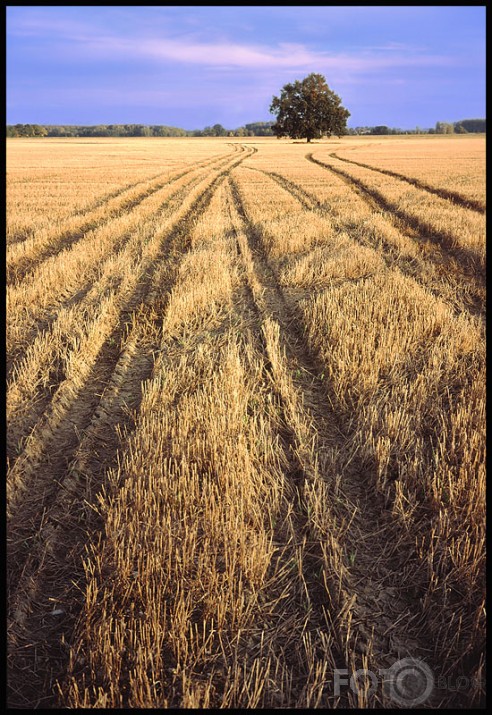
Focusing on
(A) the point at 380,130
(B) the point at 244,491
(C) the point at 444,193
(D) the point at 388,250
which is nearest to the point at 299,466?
(B) the point at 244,491

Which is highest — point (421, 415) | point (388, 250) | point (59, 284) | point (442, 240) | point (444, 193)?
point (444, 193)

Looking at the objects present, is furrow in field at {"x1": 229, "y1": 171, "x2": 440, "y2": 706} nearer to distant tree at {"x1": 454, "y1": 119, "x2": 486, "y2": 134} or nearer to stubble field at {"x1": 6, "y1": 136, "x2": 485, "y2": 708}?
stubble field at {"x1": 6, "y1": 136, "x2": 485, "y2": 708}

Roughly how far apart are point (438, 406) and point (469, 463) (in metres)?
1.00

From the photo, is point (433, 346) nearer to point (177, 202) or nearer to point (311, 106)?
point (177, 202)

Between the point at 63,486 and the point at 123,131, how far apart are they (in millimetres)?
166703

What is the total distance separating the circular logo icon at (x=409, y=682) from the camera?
7.04 feet

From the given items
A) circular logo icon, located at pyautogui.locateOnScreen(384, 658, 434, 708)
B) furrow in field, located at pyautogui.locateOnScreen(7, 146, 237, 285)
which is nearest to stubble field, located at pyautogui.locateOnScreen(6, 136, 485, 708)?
circular logo icon, located at pyautogui.locateOnScreen(384, 658, 434, 708)

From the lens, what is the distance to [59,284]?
807 centimetres

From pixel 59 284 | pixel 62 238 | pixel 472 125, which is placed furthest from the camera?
pixel 472 125

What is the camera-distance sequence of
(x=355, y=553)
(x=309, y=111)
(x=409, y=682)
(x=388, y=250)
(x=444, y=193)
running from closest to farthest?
(x=409, y=682) → (x=355, y=553) → (x=388, y=250) → (x=444, y=193) → (x=309, y=111)

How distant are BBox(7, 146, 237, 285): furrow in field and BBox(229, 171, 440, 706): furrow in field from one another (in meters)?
6.43

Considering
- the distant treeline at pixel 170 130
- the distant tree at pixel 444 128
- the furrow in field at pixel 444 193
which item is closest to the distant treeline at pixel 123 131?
the distant treeline at pixel 170 130

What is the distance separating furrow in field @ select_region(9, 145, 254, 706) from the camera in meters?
2.41

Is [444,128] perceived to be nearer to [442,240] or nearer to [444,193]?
[444,193]
